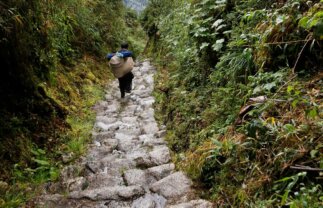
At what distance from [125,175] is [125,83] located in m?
5.26

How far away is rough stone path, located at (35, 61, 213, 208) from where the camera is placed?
3752mm

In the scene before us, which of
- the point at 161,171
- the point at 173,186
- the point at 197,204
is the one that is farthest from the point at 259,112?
the point at 161,171

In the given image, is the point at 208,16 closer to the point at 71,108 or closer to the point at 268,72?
the point at 268,72

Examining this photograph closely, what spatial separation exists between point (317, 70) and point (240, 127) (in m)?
1.04

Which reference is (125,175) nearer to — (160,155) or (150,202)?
(160,155)

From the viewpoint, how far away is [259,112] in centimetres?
328

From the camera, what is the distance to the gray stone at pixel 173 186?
3679mm

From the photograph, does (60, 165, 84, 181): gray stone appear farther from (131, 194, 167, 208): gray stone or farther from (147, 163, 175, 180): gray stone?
(131, 194, 167, 208): gray stone

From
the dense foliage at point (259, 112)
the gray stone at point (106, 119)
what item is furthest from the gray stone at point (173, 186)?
the gray stone at point (106, 119)

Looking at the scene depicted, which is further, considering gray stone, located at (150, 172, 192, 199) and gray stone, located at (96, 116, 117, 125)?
gray stone, located at (96, 116, 117, 125)

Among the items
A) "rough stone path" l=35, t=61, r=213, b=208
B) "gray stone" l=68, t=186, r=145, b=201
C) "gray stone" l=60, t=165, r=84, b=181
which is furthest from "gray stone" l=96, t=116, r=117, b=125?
"gray stone" l=68, t=186, r=145, b=201

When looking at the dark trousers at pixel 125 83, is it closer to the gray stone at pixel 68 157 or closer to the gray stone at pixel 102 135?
the gray stone at pixel 102 135

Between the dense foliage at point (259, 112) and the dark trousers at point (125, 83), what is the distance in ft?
12.4

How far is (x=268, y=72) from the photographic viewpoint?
12.4 ft
